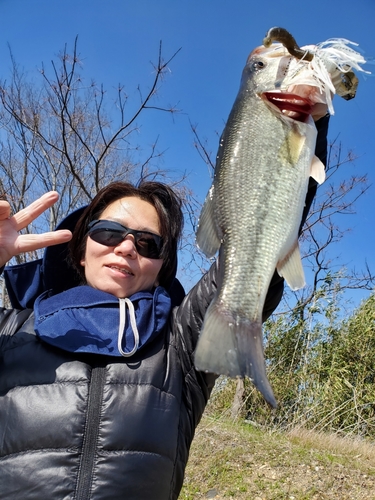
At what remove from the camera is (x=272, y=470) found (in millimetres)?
5129

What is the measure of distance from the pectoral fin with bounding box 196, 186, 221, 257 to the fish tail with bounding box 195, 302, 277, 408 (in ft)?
0.95

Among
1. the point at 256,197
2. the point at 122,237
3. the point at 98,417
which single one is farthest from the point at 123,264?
the point at 256,197

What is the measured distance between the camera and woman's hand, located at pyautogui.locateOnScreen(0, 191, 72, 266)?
6.37 ft

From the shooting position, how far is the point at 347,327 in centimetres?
951

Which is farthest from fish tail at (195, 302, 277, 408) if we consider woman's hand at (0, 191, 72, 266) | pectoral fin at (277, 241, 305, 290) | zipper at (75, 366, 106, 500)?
woman's hand at (0, 191, 72, 266)

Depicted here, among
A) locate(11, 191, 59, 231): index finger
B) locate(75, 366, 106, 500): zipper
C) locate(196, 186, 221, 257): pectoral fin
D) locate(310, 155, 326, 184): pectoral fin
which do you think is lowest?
locate(75, 366, 106, 500): zipper

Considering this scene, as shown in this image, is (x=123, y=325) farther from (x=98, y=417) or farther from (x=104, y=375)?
(x=98, y=417)

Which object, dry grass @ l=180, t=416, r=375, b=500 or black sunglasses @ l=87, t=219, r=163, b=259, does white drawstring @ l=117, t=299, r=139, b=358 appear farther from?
dry grass @ l=180, t=416, r=375, b=500

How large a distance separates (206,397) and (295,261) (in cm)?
80

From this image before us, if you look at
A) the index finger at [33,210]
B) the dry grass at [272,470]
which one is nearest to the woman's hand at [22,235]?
the index finger at [33,210]

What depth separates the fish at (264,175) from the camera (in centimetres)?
149

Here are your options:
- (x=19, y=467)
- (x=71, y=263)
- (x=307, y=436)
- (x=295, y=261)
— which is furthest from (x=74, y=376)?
(x=307, y=436)

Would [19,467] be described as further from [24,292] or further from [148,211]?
[148,211]

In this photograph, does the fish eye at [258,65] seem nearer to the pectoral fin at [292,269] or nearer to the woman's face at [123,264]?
the pectoral fin at [292,269]
